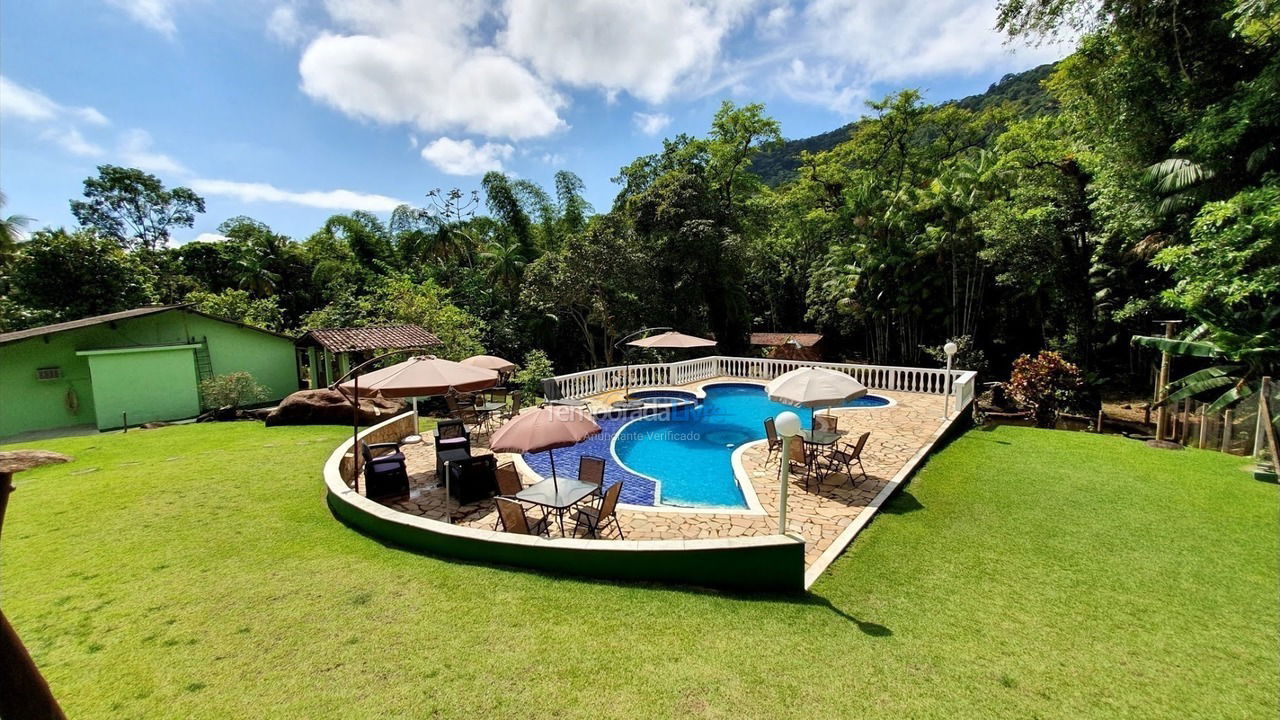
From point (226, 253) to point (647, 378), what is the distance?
1318 inches

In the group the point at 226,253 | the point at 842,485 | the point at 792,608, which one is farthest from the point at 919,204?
the point at 226,253

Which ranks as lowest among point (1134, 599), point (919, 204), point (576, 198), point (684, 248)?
point (1134, 599)

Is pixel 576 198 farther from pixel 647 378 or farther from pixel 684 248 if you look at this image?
pixel 647 378

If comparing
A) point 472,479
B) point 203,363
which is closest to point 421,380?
point 472,479

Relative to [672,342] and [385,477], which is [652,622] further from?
[672,342]

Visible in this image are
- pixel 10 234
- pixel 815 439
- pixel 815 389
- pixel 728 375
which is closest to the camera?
pixel 815 389

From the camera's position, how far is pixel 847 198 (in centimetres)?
2517

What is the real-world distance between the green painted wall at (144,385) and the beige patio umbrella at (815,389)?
67.0 ft

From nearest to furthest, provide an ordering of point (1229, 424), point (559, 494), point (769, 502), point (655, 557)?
point (655, 557), point (559, 494), point (769, 502), point (1229, 424)

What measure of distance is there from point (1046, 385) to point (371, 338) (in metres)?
23.3

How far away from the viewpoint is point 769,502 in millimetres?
8164

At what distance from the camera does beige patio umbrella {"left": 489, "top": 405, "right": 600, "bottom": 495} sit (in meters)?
6.36

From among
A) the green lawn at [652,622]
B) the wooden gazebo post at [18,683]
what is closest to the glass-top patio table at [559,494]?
the green lawn at [652,622]

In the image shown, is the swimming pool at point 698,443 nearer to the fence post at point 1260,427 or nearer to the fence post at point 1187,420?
the fence post at point 1187,420
